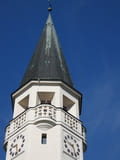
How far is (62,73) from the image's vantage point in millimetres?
34750

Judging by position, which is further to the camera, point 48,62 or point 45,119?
point 48,62

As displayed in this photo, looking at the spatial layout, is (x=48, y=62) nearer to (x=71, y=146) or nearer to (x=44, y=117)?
(x=44, y=117)

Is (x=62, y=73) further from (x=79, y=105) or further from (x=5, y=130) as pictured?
(x=5, y=130)

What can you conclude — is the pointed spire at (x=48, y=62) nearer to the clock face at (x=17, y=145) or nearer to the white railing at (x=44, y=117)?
the white railing at (x=44, y=117)

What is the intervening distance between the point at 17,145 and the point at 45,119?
7.51ft

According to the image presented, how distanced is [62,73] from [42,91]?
2.82 meters

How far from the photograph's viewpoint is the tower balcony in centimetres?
3045

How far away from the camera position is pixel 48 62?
35219 millimetres

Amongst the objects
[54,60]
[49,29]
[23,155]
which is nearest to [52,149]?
[23,155]

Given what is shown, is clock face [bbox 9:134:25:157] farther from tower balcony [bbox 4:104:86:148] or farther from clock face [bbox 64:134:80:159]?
clock face [bbox 64:134:80:159]

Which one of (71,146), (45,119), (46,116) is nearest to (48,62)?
(46,116)

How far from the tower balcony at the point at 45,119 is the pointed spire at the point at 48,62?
2786mm

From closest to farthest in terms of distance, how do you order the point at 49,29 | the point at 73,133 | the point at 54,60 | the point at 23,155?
the point at 23,155, the point at 73,133, the point at 54,60, the point at 49,29

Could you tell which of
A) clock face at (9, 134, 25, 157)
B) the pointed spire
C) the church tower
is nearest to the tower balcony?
the church tower
